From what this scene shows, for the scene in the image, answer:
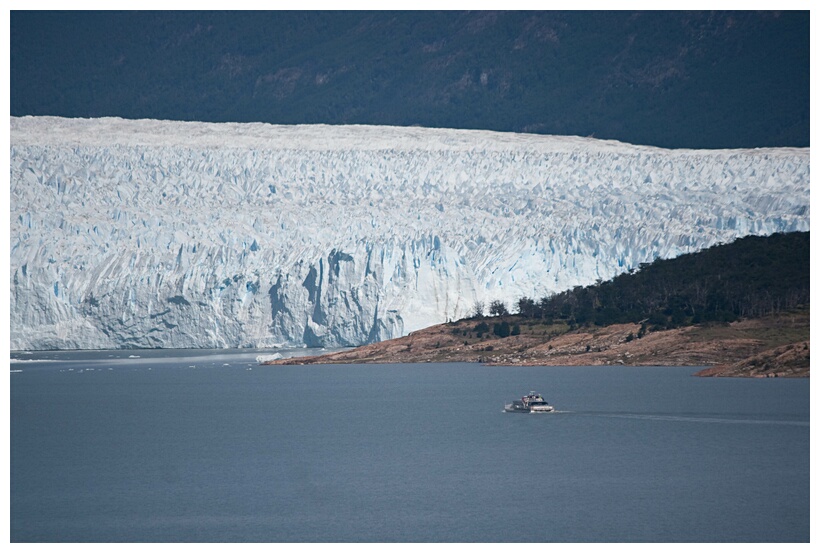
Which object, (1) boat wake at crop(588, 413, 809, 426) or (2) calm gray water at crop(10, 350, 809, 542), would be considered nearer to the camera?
(2) calm gray water at crop(10, 350, 809, 542)

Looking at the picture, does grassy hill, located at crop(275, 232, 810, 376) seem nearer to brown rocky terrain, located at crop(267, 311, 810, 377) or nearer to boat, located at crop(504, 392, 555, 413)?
brown rocky terrain, located at crop(267, 311, 810, 377)

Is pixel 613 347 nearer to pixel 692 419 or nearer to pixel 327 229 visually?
pixel 327 229

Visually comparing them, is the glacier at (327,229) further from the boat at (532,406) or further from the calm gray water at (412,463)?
the boat at (532,406)

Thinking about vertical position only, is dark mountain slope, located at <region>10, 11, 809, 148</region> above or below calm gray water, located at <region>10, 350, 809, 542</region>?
above

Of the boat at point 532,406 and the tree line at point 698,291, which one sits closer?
the boat at point 532,406

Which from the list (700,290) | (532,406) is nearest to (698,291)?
(700,290)

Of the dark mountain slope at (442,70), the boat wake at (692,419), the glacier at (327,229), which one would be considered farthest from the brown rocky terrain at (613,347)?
the dark mountain slope at (442,70)

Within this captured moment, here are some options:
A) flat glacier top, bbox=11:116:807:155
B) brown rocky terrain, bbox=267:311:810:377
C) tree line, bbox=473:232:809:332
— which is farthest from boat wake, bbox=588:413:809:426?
flat glacier top, bbox=11:116:807:155

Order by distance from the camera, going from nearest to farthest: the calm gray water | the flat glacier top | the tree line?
the calm gray water → the tree line → the flat glacier top
